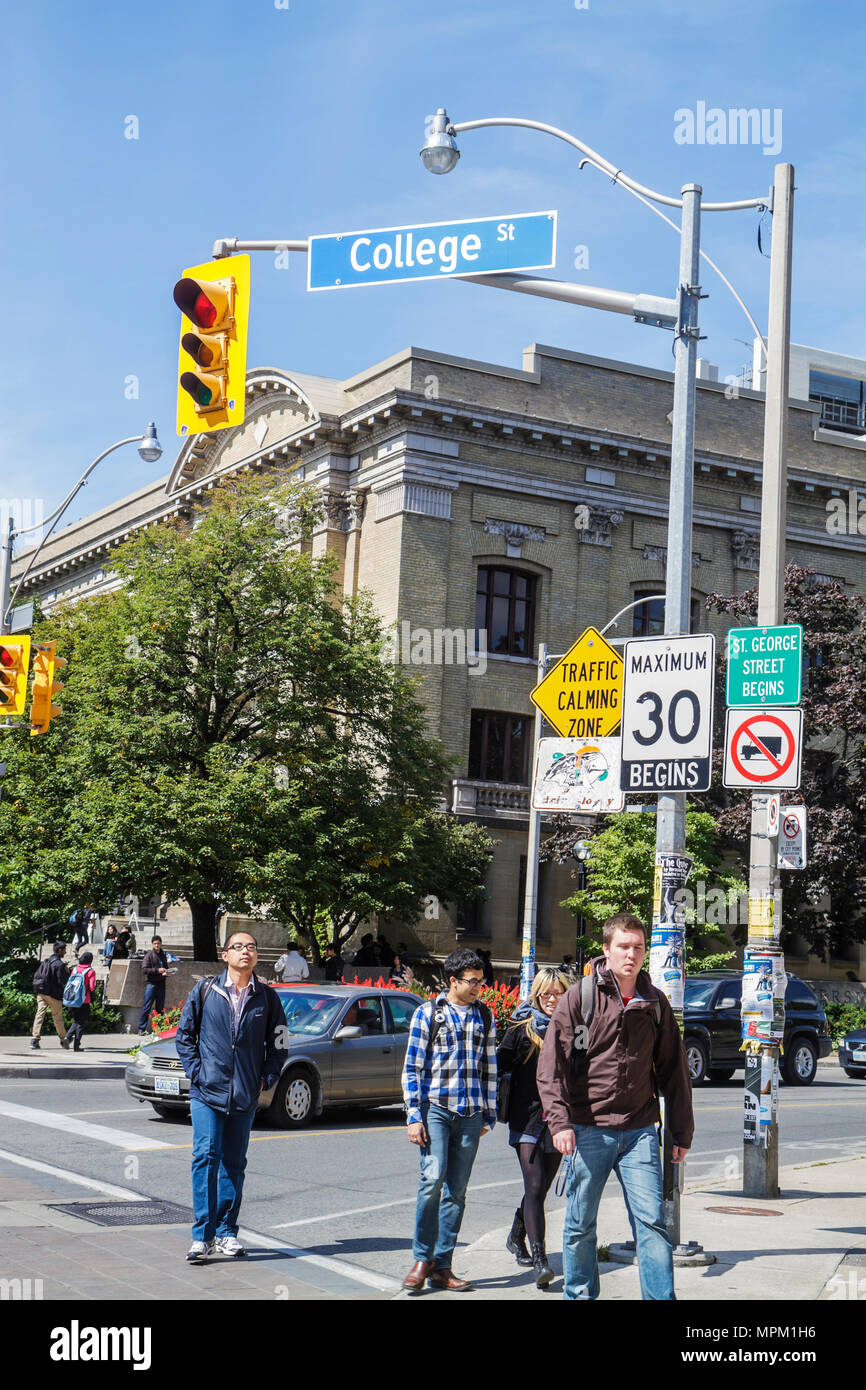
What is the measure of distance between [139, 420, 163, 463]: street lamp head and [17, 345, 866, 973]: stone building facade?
10.9 metres

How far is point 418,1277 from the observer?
7.85 metres

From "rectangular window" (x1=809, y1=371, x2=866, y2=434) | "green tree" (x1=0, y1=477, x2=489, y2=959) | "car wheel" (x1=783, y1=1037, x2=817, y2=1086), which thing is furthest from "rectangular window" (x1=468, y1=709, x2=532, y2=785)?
"rectangular window" (x1=809, y1=371, x2=866, y2=434)

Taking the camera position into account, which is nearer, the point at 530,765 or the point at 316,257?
the point at 316,257

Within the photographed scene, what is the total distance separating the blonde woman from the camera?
8.77 m

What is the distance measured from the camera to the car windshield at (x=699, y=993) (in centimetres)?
2281

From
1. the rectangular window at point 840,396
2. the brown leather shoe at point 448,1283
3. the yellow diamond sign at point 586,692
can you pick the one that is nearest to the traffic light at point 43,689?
the yellow diamond sign at point 586,692

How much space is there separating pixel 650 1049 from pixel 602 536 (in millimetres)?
34083

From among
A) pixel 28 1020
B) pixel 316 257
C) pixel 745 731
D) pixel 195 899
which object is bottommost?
pixel 28 1020

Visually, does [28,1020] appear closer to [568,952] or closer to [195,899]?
[195,899]

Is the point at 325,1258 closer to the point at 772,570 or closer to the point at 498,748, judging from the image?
the point at 772,570

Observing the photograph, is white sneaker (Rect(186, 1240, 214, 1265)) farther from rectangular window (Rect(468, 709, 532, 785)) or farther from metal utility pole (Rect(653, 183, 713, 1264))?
rectangular window (Rect(468, 709, 532, 785))

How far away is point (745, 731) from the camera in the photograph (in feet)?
37.2
